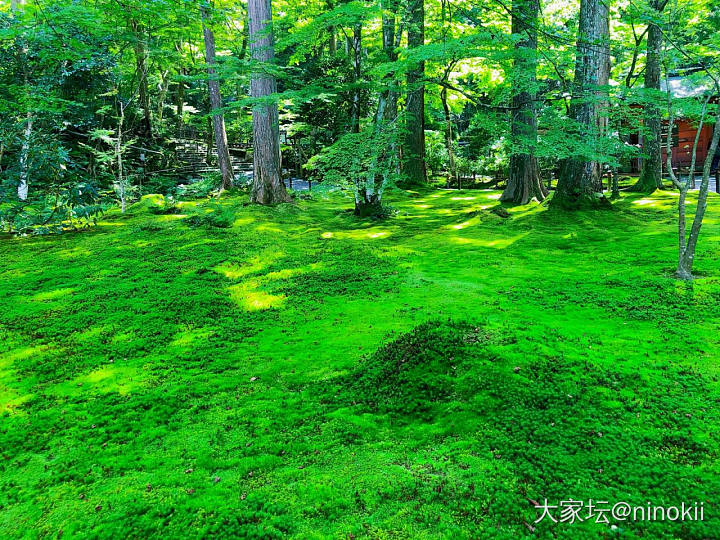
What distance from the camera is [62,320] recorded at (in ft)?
13.8

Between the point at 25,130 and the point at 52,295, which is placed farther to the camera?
the point at 25,130

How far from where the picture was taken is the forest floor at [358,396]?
1.93 m

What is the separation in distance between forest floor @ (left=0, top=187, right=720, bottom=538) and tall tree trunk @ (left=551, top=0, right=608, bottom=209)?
2704mm

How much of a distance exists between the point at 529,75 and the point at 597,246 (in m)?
2.74

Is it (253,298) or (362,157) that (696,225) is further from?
(362,157)

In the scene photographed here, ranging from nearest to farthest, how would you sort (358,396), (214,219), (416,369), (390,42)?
1. (358,396)
2. (416,369)
3. (214,219)
4. (390,42)

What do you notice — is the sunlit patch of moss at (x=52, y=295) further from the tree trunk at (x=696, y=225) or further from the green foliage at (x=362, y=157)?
the tree trunk at (x=696, y=225)

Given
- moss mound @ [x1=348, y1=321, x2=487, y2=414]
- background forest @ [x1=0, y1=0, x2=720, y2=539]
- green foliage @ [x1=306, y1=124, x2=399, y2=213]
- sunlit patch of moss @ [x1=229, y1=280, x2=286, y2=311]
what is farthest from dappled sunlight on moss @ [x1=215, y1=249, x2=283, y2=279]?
moss mound @ [x1=348, y1=321, x2=487, y2=414]

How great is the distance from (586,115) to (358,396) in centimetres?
752

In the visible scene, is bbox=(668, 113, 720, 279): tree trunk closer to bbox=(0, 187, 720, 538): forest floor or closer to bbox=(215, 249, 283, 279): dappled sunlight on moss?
bbox=(0, 187, 720, 538): forest floor

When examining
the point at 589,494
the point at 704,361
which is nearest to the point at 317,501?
the point at 589,494

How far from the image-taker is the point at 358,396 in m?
2.88

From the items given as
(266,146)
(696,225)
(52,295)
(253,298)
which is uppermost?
(266,146)

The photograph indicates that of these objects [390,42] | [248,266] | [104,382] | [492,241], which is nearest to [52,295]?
[248,266]
